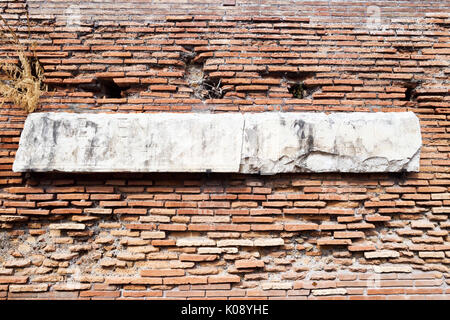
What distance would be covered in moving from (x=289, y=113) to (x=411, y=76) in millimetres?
1339

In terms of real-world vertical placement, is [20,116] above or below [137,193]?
above

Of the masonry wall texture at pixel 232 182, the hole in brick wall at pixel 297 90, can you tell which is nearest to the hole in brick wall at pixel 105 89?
the masonry wall texture at pixel 232 182

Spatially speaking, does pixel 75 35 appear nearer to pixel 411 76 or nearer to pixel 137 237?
pixel 137 237

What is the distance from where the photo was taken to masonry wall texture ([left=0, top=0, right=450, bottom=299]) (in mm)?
2281

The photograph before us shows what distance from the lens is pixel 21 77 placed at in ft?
8.59

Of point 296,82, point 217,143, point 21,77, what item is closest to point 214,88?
point 217,143

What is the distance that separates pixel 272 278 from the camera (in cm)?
229

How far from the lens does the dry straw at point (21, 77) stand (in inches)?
96.7

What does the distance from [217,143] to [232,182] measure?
15.1 inches

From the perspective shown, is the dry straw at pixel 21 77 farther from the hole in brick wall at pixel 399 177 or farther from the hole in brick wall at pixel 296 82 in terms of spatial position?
the hole in brick wall at pixel 399 177

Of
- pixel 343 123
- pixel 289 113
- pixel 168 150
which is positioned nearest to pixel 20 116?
pixel 168 150

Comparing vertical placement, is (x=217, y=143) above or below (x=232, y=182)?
above

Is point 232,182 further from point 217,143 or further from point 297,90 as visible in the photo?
point 297,90

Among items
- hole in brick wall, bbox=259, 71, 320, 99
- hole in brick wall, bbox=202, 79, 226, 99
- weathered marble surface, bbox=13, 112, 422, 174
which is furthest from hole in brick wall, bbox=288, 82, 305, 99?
hole in brick wall, bbox=202, 79, 226, 99
